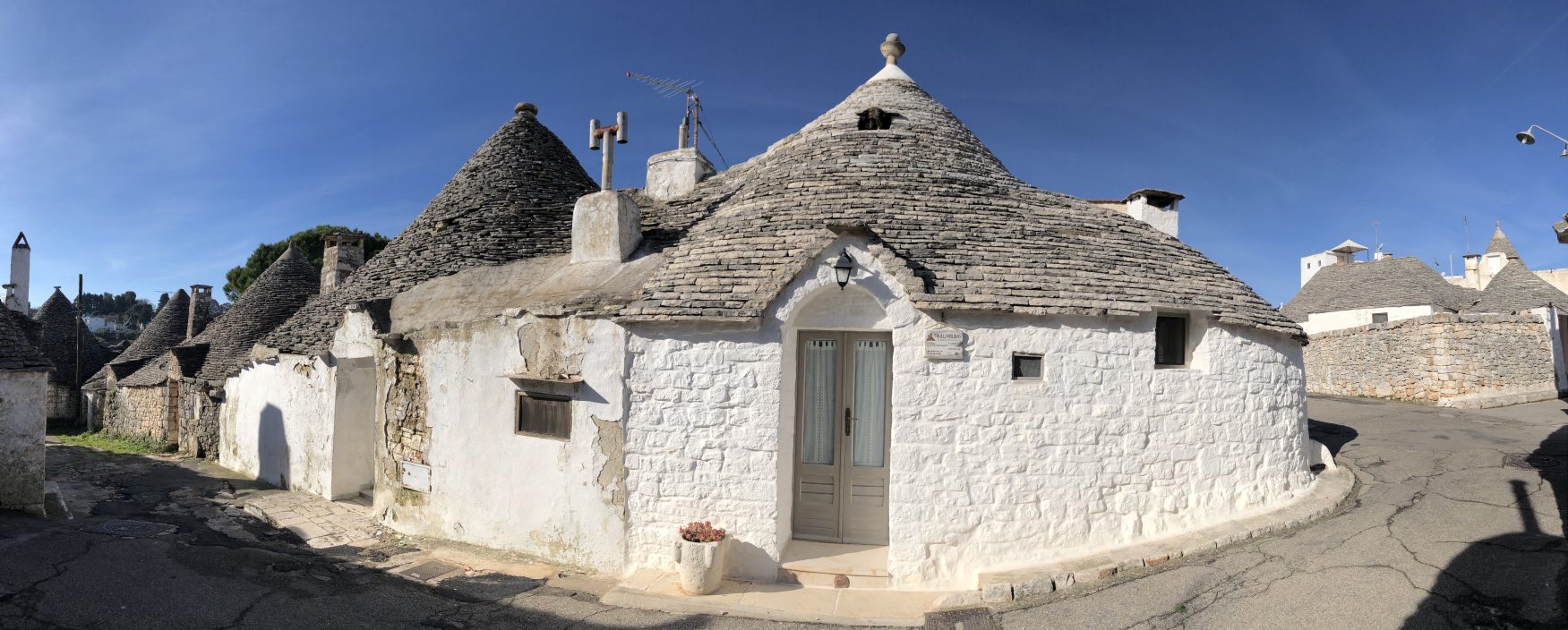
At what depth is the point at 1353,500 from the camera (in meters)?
7.71

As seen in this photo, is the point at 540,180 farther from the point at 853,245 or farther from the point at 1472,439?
the point at 1472,439

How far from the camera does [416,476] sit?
27.5ft

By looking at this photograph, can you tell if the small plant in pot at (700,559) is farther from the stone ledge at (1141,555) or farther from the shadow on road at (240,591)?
the stone ledge at (1141,555)

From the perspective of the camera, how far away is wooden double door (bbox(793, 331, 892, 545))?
23.6ft

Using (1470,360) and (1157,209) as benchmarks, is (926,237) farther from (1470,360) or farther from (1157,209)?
(1470,360)

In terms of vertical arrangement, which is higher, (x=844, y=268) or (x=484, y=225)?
(x=484, y=225)

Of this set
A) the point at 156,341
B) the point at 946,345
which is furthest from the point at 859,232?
the point at 156,341

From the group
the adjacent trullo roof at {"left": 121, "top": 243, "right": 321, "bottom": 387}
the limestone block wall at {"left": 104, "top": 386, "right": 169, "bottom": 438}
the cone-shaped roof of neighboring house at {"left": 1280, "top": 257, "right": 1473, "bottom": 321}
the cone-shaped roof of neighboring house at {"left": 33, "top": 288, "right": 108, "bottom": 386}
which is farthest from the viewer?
the cone-shaped roof of neighboring house at {"left": 33, "top": 288, "right": 108, "bottom": 386}

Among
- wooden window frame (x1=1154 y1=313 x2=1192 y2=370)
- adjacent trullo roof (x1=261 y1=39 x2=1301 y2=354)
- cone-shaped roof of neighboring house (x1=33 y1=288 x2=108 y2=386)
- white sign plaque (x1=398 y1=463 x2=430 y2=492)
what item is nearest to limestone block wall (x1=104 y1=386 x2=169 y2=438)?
cone-shaped roof of neighboring house (x1=33 y1=288 x2=108 y2=386)

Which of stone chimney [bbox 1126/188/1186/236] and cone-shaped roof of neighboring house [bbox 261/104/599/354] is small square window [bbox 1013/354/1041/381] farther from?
cone-shaped roof of neighboring house [bbox 261/104/599/354]

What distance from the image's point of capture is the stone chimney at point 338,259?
16625 millimetres

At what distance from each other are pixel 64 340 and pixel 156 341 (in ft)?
18.1

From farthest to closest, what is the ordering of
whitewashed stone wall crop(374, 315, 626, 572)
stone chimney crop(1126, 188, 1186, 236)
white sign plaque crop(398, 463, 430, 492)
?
stone chimney crop(1126, 188, 1186, 236) → white sign plaque crop(398, 463, 430, 492) → whitewashed stone wall crop(374, 315, 626, 572)

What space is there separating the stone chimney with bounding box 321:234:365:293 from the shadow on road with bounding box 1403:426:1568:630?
19229mm
